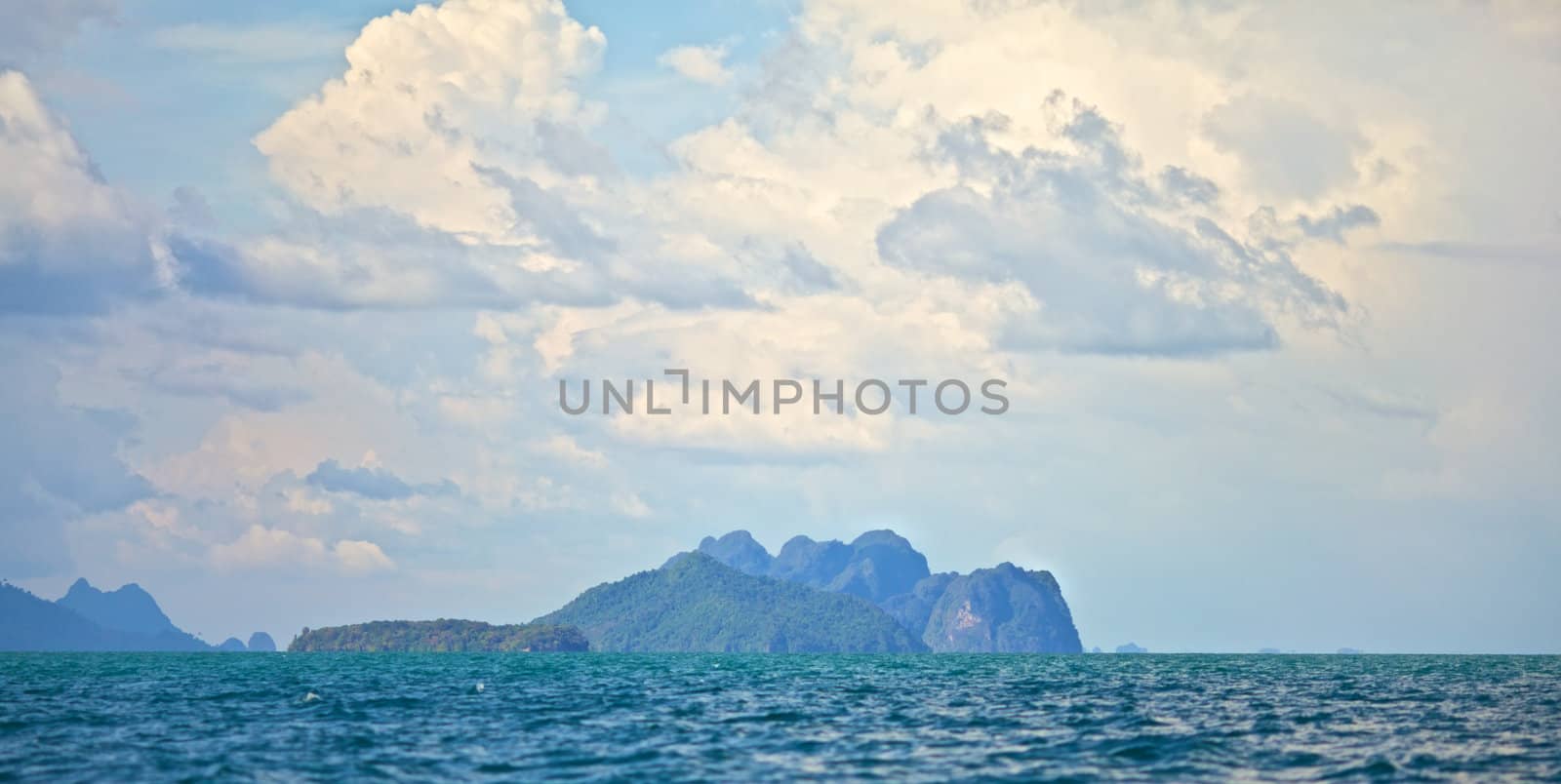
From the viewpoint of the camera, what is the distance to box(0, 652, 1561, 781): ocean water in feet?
228

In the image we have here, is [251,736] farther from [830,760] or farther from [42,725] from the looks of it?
[830,760]

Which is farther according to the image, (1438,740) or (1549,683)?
(1549,683)

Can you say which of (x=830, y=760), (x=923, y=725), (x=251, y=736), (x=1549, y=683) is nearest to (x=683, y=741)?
(x=830, y=760)

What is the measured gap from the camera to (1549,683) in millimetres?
160625

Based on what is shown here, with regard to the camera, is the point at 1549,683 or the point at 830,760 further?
the point at 1549,683

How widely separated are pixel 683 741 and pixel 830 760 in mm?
11845

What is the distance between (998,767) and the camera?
6962 centimetres

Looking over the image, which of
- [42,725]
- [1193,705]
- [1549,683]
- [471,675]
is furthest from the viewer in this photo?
[471,675]

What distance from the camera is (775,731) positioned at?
86.4 m

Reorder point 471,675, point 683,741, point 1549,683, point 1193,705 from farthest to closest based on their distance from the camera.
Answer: point 471,675
point 1549,683
point 1193,705
point 683,741

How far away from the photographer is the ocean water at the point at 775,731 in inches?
2736

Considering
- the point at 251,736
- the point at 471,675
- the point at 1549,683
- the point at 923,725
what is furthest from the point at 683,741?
the point at 1549,683

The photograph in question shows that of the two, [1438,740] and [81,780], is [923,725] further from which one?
[81,780]

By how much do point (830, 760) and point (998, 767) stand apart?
26.8ft
